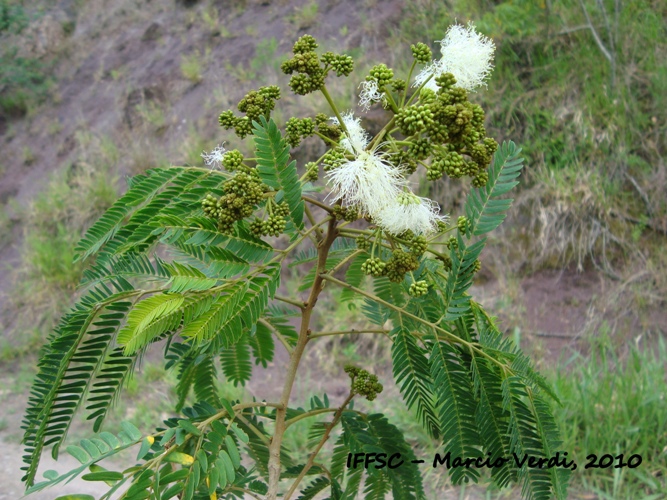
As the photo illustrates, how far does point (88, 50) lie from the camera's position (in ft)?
29.3

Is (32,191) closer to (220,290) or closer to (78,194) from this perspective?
(78,194)

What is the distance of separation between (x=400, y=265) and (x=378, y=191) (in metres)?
0.15

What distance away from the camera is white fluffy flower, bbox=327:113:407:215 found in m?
1.18

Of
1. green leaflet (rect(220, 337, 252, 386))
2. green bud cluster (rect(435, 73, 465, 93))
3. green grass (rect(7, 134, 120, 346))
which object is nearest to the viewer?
green bud cluster (rect(435, 73, 465, 93))

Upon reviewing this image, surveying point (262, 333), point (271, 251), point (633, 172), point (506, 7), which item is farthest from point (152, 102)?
point (271, 251)

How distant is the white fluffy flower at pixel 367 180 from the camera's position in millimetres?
1178

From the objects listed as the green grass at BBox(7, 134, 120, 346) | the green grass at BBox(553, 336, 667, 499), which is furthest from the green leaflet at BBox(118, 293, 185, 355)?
the green grass at BBox(7, 134, 120, 346)

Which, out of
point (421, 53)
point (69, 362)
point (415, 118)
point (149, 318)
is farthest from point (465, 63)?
point (69, 362)

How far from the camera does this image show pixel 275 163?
45.3 inches

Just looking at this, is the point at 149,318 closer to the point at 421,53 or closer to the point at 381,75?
the point at 381,75

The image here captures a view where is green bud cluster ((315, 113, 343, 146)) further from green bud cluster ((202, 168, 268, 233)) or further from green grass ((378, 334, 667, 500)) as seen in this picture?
green grass ((378, 334, 667, 500))

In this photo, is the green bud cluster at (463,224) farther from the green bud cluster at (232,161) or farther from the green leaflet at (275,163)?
the green bud cluster at (232,161)

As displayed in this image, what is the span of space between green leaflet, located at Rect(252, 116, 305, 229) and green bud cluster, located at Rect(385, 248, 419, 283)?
204 millimetres

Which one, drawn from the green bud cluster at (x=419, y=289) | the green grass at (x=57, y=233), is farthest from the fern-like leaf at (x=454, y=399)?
the green grass at (x=57, y=233)
